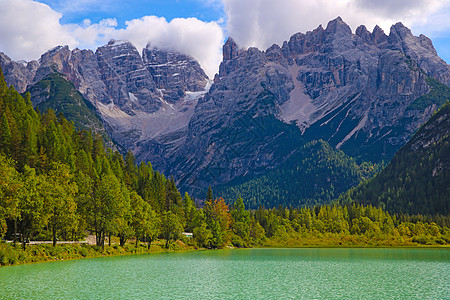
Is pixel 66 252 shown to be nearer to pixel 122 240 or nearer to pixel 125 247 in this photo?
pixel 125 247

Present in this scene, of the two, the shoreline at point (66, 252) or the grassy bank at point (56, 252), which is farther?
the shoreline at point (66, 252)

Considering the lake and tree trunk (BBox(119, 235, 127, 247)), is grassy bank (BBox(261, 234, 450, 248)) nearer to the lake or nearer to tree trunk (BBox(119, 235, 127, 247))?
tree trunk (BBox(119, 235, 127, 247))

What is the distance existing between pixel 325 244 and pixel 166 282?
147074 mm

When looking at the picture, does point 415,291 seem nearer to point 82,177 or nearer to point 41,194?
point 41,194

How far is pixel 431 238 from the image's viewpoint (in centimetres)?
18112

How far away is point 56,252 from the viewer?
8912 cm

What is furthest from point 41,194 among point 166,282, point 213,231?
point 213,231

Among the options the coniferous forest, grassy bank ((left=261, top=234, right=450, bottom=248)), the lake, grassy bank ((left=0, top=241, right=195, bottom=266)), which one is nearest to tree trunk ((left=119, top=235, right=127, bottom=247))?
the coniferous forest

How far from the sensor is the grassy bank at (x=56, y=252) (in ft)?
249

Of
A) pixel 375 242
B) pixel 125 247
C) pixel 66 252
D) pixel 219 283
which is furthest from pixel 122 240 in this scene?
pixel 375 242

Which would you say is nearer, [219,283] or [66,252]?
[219,283]

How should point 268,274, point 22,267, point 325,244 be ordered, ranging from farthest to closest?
point 325,244, point 22,267, point 268,274

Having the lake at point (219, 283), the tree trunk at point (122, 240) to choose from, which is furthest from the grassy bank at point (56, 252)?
the lake at point (219, 283)

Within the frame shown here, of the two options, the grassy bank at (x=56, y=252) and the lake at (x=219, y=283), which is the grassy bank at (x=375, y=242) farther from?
the lake at (x=219, y=283)
